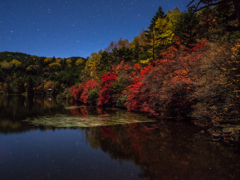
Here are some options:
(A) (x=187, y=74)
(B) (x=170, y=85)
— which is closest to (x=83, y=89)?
(B) (x=170, y=85)

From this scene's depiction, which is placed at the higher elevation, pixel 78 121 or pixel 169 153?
pixel 78 121

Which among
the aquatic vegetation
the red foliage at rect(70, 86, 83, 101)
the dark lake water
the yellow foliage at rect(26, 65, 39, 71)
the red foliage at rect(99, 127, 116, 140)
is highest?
the yellow foliage at rect(26, 65, 39, 71)

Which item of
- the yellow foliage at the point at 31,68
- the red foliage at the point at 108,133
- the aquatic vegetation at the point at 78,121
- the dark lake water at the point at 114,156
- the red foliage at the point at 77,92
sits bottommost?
the dark lake water at the point at 114,156

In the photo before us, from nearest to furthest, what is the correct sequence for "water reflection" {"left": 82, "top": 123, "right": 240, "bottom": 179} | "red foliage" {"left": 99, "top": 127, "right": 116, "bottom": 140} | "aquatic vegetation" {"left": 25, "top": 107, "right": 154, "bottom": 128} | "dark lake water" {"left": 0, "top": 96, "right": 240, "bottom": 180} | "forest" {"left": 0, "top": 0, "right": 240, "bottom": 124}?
"dark lake water" {"left": 0, "top": 96, "right": 240, "bottom": 180}
"water reflection" {"left": 82, "top": 123, "right": 240, "bottom": 179}
"forest" {"left": 0, "top": 0, "right": 240, "bottom": 124}
"red foliage" {"left": 99, "top": 127, "right": 116, "bottom": 140}
"aquatic vegetation" {"left": 25, "top": 107, "right": 154, "bottom": 128}

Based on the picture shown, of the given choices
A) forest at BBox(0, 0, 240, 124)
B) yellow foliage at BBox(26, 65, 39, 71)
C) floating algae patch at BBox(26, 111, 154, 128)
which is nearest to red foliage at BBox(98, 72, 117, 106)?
forest at BBox(0, 0, 240, 124)

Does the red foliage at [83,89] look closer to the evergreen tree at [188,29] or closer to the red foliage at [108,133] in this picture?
the evergreen tree at [188,29]

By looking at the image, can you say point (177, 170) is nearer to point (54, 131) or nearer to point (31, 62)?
point (54, 131)

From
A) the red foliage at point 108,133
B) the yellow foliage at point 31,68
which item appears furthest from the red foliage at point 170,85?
the yellow foliage at point 31,68

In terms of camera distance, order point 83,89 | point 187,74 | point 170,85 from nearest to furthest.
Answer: point 187,74 → point 170,85 → point 83,89

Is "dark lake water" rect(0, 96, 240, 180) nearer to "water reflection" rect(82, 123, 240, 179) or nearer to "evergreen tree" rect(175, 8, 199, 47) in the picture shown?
"water reflection" rect(82, 123, 240, 179)

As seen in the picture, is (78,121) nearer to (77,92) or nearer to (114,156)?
(114,156)

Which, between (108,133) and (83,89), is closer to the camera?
(108,133)

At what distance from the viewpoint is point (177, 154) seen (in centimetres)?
764

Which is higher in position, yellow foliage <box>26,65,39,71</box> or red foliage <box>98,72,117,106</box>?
yellow foliage <box>26,65,39,71</box>
